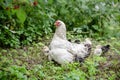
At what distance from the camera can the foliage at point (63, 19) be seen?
480cm

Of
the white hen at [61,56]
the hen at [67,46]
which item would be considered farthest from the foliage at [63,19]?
the white hen at [61,56]

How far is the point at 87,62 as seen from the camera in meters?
4.12

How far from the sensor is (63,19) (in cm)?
593

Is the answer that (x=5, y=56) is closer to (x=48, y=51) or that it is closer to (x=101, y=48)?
(x=48, y=51)

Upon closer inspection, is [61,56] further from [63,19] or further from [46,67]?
[63,19]

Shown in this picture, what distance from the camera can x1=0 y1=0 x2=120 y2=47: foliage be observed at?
480 centimetres

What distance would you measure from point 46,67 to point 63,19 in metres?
2.09

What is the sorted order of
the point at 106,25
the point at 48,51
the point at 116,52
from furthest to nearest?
the point at 106,25, the point at 116,52, the point at 48,51

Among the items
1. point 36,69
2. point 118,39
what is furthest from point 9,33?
point 118,39

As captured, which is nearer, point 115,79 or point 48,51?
point 115,79

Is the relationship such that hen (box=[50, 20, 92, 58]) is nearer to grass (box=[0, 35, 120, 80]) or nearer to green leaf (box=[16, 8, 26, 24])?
grass (box=[0, 35, 120, 80])

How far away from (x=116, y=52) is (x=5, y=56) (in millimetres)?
1964

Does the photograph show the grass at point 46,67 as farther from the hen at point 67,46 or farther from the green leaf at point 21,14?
the green leaf at point 21,14

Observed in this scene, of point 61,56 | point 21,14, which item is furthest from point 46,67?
point 21,14
